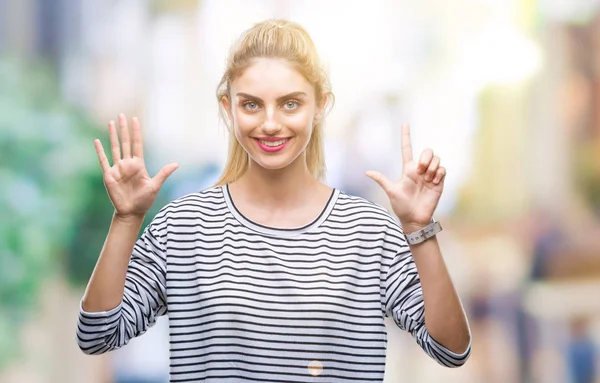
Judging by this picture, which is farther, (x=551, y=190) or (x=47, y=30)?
(x=551, y=190)

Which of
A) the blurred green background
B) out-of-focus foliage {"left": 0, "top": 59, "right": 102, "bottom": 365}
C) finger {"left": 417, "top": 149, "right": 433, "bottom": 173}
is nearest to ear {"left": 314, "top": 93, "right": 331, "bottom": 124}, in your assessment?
finger {"left": 417, "top": 149, "right": 433, "bottom": 173}

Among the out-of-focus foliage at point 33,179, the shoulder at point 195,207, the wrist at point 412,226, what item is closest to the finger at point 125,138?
the shoulder at point 195,207

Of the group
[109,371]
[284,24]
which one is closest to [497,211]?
[109,371]

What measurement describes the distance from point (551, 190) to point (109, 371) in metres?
2.36

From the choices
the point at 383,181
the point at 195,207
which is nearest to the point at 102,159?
the point at 195,207

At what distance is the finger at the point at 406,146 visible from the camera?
1.34 meters

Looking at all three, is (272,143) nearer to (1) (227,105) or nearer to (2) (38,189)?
(1) (227,105)

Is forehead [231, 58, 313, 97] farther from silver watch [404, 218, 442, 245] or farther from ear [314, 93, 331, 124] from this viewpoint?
silver watch [404, 218, 442, 245]

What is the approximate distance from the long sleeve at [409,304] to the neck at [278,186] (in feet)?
0.62

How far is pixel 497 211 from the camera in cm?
461

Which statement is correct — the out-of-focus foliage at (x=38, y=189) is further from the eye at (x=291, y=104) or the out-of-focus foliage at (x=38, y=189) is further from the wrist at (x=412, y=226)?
the wrist at (x=412, y=226)

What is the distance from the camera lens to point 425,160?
1.29 metres

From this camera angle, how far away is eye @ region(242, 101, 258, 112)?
141 cm

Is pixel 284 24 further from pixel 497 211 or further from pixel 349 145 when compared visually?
pixel 497 211
